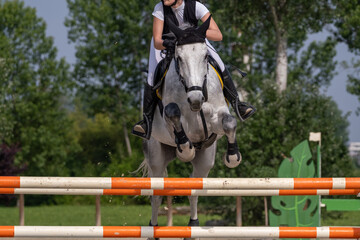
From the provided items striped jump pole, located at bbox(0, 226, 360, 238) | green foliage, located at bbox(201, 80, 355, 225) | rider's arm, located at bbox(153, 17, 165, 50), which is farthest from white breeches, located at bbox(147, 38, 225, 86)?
green foliage, located at bbox(201, 80, 355, 225)

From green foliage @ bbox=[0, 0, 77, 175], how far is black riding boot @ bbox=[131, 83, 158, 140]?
27.4 metres

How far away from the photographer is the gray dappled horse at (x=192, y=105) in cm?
483

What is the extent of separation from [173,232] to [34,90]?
3178 cm

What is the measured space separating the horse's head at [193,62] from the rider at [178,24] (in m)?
0.50

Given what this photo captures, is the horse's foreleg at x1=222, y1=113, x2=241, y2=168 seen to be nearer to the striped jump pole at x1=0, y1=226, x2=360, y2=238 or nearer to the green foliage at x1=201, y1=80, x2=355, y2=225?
the striped jump pole at x1=0, y1=226, x2=360, y2=238

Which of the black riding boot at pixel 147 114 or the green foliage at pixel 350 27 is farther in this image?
the green foliage at pixel 350 27

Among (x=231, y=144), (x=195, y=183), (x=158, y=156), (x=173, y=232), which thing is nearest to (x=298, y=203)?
(x=158, y=156)

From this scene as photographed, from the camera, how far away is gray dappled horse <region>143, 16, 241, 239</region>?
4832mm

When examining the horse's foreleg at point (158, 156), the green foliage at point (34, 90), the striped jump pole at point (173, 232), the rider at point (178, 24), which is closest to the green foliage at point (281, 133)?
the horse's foreleg at point (158, 156)

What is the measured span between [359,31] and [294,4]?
5.17 m

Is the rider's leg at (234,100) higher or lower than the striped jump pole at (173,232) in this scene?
higher

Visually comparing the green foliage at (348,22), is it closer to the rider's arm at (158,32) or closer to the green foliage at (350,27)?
the green foliage at (350,27)

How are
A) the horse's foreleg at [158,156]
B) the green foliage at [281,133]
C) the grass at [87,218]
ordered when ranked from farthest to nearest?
the grass at [87,218] → the green foliage at [281,133] → the horse's foreleg at [158,156]

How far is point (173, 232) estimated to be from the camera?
4.38 metres
